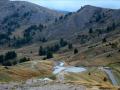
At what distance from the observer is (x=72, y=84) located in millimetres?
83250

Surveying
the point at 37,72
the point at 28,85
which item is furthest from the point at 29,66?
the point at 28,85

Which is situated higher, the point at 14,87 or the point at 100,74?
the point at 14,87

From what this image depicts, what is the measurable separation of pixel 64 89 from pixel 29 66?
12152cm

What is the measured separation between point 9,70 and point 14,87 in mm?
87261

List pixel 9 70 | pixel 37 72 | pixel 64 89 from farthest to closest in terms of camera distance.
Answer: pixel 37 72, pixel 9 70, pixel 64 89

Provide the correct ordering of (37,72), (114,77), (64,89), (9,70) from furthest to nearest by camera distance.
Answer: (114,77), (37,72), (9,70), (64,89)


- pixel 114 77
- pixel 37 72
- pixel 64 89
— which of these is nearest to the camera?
pixel 64 89

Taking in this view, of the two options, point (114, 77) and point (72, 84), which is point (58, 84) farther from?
point (114, 77)

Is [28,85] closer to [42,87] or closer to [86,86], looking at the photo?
[42,87]

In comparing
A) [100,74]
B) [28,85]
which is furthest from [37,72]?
[28,85]

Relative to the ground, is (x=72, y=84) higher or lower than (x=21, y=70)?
higher

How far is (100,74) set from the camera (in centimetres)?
19250

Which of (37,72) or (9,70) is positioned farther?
(37,72)

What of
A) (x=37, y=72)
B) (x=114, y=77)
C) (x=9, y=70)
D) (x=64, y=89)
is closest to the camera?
(x=64, y=89)
